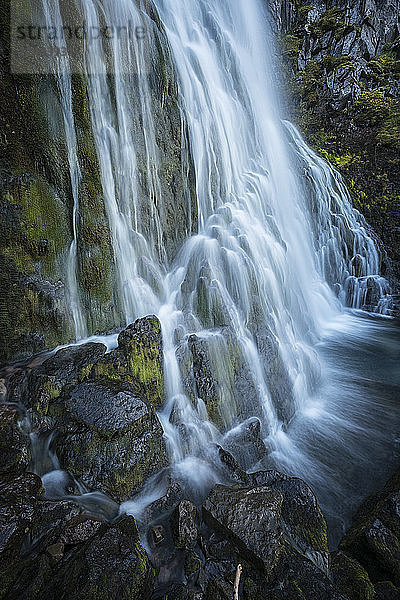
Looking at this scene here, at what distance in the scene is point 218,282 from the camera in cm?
664

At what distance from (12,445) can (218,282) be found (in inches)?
183

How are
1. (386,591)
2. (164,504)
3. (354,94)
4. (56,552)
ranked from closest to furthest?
(56,552) < (386,591) < (164,504) < (354,94)

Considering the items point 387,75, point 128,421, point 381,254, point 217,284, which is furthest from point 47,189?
point 387,75

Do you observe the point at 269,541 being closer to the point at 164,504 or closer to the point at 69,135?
the point at 164,504

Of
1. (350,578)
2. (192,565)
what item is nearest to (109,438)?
(192,565)

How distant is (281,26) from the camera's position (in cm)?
1981

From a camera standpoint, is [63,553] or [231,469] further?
[231,469]

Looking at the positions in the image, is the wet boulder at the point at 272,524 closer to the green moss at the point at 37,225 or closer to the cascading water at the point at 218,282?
the cascading water at the point at 218,282

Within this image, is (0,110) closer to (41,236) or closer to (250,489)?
(41,236)

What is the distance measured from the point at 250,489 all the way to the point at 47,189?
19.6ft

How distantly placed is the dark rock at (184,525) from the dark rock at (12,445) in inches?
78.7

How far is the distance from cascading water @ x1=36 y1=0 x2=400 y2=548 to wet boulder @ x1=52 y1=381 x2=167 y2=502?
0.36 m

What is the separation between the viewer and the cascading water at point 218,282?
5348 millimetres

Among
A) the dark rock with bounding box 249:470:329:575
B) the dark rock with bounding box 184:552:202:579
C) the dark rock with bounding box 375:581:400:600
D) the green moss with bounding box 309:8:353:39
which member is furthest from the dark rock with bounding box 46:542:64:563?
the green moss with bounding box 309:8:353:39
